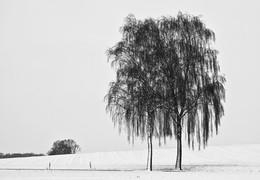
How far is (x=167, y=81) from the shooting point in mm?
28453

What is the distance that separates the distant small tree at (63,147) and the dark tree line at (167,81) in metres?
80.2

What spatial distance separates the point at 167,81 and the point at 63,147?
277 feet

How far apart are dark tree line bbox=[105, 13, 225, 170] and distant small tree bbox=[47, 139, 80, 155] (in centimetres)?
8020

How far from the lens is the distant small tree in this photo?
107 metres

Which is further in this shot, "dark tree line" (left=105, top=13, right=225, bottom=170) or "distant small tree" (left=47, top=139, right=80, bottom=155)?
"distant small tree" (left=47, top=139, right=80, bottom=155)

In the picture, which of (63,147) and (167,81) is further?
(63,147)

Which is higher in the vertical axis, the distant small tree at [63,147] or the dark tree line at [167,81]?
the dark tree line at [167,81]

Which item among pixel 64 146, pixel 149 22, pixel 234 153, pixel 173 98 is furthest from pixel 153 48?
pixel 64 146

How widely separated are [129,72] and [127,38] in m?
3.22

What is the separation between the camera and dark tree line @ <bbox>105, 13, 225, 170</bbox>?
2806 cm

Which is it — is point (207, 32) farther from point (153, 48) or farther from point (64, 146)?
point (64, 146)

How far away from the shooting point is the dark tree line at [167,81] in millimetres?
28062

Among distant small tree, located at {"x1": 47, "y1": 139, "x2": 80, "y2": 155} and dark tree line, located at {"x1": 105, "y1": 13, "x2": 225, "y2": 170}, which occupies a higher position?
dark tree line, located at {"x1": 105, "y1": 13, "x2": 225, "y2": 170}

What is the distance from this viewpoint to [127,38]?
3023 cm
